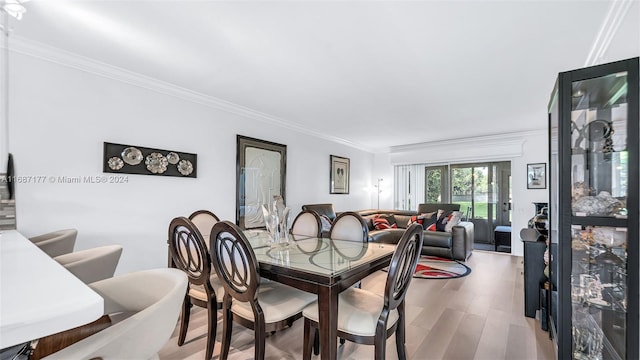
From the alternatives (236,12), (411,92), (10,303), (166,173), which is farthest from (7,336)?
(411,92)

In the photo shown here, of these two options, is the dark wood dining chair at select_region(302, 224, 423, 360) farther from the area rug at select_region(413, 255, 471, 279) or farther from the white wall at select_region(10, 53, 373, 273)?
the area rug at select_region(413, 255, 471, 279)

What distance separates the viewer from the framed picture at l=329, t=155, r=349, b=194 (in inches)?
237

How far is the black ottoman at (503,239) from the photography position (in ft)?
19.4

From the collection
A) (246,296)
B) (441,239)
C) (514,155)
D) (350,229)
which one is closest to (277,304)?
(246,296)

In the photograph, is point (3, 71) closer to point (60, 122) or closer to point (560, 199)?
point (60, 122)

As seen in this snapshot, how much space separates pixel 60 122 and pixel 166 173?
39.0 inches

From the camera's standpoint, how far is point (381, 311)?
166 centimetres

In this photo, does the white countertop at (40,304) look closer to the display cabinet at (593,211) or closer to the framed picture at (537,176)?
the display cabinet at (593,211)

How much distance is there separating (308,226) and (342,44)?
71.2 inches

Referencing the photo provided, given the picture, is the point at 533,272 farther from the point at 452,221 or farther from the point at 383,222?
the point at 383,222

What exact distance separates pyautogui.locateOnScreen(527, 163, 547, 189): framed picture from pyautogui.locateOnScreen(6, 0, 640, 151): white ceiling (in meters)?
2.35

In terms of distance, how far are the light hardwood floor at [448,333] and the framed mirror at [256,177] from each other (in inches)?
60.7

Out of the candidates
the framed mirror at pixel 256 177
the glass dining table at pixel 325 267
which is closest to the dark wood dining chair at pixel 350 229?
the glass dining table at pixel 325 267

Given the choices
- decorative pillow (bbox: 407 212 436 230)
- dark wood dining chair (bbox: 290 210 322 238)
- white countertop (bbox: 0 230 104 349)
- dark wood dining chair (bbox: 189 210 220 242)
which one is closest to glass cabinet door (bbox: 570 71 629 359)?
dark wood dining chair (bbox: 290 210 322 238)
